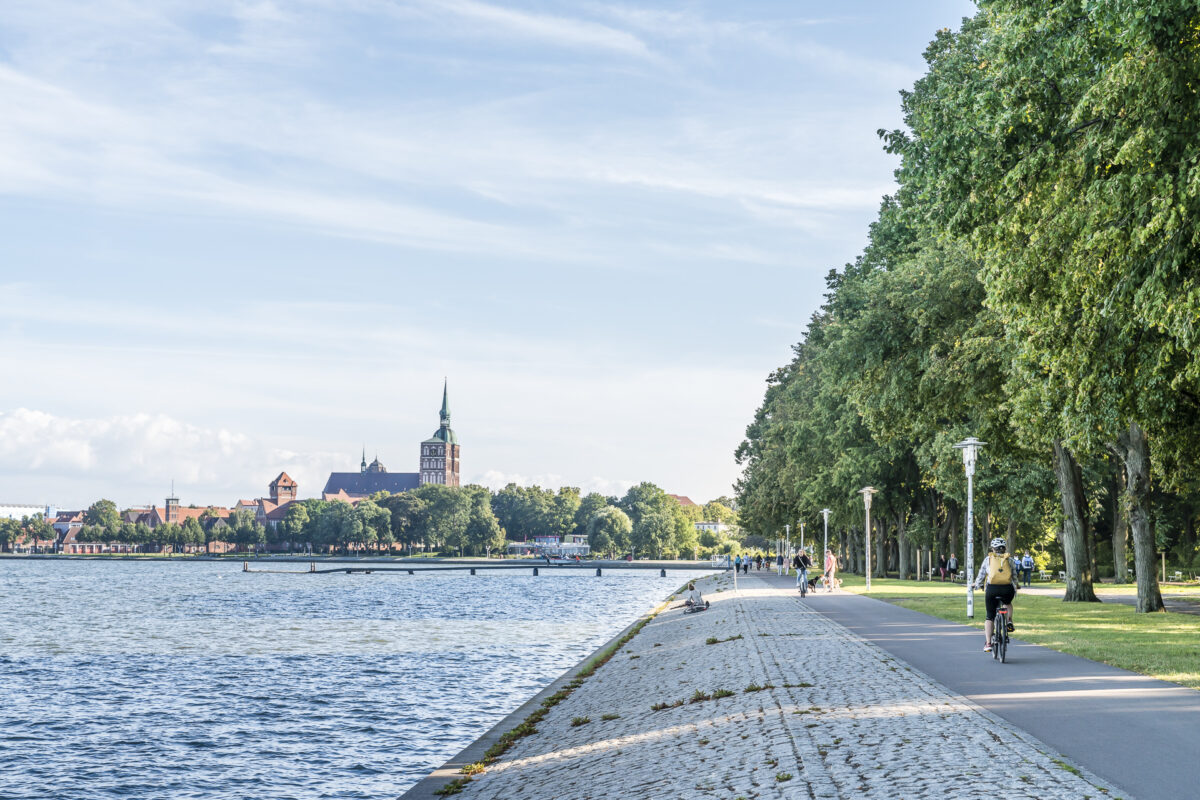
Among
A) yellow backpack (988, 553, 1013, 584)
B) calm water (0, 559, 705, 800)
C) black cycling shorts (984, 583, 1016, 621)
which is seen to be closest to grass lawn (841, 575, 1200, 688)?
black cycling shorts (984, 583, 1016, 621)

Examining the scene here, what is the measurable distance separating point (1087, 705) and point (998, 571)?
4.79 m

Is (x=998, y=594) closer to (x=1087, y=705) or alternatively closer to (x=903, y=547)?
(x=1087, y=705)

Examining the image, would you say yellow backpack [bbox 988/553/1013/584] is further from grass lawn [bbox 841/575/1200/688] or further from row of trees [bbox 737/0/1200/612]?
row of trees [bbox 737/0/1200/612]

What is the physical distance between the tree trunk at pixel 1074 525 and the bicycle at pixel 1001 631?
17.8 meters

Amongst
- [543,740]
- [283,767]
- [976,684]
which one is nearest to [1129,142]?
[976,684]

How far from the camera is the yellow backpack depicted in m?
17.5

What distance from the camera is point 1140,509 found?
31750mm

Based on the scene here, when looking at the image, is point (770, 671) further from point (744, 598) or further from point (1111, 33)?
point (744, 598)

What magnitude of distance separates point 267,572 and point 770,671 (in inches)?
5496

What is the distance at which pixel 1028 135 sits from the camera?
18.1 metres

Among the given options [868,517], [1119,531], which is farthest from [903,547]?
[868,517]

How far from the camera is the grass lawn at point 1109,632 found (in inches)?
653

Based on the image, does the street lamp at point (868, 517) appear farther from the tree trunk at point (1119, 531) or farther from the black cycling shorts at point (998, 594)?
the black cycling shorts at point (998, 594)

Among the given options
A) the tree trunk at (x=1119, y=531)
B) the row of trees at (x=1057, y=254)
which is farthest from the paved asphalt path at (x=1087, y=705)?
the tree trunk at (x=1119, y=531)
